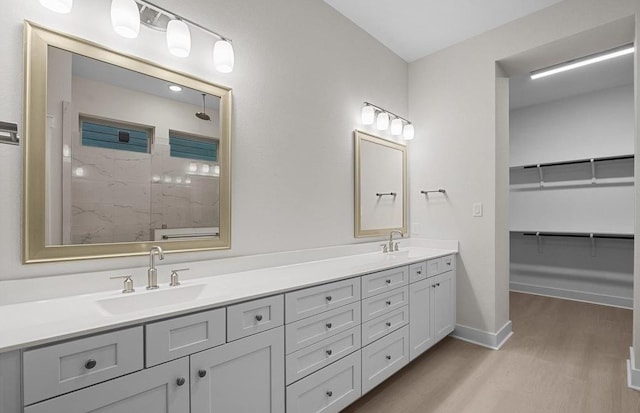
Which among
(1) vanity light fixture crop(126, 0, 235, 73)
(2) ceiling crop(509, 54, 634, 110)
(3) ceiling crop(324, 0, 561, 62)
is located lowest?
(1) vanity light fixture crop(126, 0, 235, 73)

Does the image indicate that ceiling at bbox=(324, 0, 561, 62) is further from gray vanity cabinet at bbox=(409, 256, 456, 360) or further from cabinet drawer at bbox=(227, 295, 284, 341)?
cabinet drawer at bbox=(227, 295, 284, 341)

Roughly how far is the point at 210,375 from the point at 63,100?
4.13 ft

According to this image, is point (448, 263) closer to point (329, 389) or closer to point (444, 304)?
point (444, 304)

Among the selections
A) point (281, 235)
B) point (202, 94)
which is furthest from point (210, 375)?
point (202, 94)

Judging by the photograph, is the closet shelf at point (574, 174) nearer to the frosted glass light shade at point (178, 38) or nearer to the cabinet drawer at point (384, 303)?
the cabinet drawer at point (384, 303)

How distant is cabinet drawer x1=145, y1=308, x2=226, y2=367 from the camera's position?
101 cm

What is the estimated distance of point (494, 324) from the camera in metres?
2.66

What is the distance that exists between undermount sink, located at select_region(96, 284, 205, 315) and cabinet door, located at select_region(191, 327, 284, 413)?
14.3 inches

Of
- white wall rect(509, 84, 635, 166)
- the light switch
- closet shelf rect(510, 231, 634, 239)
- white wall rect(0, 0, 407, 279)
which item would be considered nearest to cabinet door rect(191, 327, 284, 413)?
white wall rect(0, 0, 407, 279)

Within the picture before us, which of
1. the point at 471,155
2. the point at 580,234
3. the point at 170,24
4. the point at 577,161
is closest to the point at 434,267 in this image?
the point at 471,155

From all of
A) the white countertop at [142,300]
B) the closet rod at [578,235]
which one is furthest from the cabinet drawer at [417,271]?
the closet rod at [578,235]

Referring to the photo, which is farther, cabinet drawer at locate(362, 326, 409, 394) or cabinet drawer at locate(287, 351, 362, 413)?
cabinet drawer at locate(362, 326, 409, 394)

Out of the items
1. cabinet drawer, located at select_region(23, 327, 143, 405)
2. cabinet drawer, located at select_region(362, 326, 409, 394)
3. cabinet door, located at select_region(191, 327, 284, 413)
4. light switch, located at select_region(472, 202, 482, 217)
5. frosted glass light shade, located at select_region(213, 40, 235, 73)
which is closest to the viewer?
cabinet drawer, located at select_region(23, 327, 143, 405)

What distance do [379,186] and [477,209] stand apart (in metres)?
0.90
